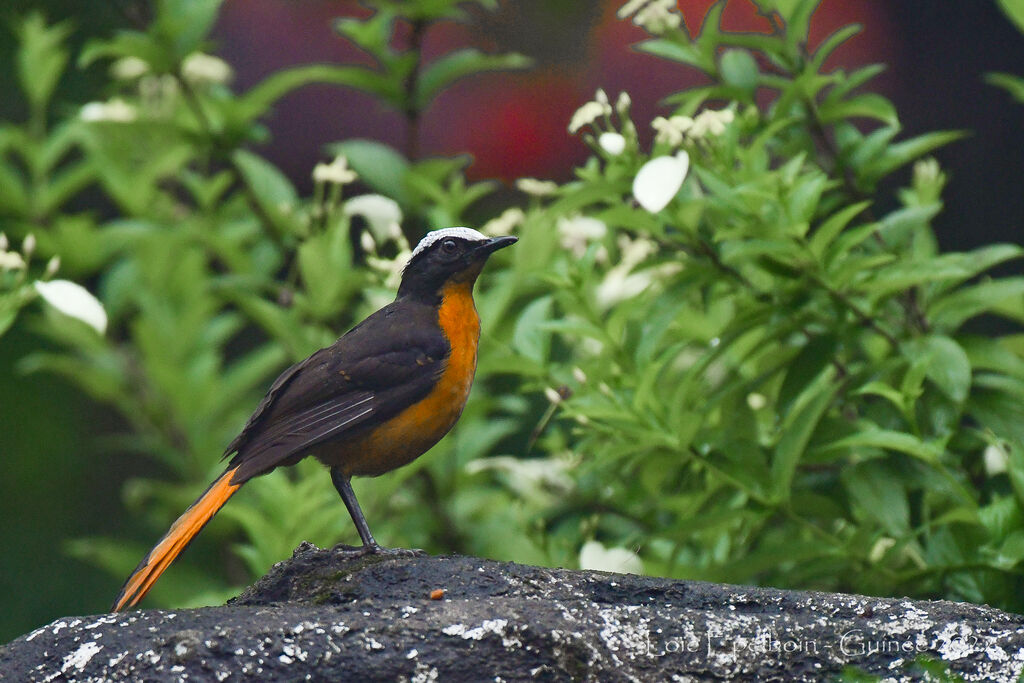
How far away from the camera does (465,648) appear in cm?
235

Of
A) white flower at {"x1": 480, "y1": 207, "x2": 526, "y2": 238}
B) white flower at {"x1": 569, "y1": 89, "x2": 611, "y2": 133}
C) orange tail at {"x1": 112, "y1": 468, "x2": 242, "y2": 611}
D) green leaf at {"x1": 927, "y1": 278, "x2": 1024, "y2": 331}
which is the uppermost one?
white flower at {"x1": 569, "y1": 89, "x2": 611, "y2": 133}

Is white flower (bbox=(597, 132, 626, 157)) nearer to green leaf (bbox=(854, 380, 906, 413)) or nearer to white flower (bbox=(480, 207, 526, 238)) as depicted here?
white flower (bbox=(480, 207, 526, 238))

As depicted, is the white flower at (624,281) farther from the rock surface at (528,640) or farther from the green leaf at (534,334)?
the rock surface at (528,640)

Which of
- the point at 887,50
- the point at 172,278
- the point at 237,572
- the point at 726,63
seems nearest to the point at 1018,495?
the point at 726,63

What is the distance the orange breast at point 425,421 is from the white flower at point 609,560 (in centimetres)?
69

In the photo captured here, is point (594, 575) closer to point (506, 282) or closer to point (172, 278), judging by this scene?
point (506, 282)

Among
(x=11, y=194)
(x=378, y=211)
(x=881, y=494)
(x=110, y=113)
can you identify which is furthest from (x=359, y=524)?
(x=11, y=194)

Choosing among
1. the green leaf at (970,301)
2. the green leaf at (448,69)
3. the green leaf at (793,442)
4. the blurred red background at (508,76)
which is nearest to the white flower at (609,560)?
the green leaf at (793,442)

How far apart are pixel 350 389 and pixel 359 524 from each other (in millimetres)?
335

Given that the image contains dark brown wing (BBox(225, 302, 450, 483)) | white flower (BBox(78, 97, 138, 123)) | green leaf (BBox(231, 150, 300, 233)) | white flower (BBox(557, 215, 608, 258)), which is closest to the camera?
dark brown wing (BBox(225, 302, 450, 483))

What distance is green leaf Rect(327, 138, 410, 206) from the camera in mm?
4410

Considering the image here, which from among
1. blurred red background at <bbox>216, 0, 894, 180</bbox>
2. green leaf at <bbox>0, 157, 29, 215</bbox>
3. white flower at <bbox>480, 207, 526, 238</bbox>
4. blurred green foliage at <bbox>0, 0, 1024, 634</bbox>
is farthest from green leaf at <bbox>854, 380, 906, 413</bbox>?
Answer: blurred red background at <bbox>216, 0, 894, 180</bbox>

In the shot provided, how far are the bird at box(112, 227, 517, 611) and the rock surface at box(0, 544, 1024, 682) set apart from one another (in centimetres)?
45

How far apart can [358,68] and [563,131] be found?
232 centimetres
